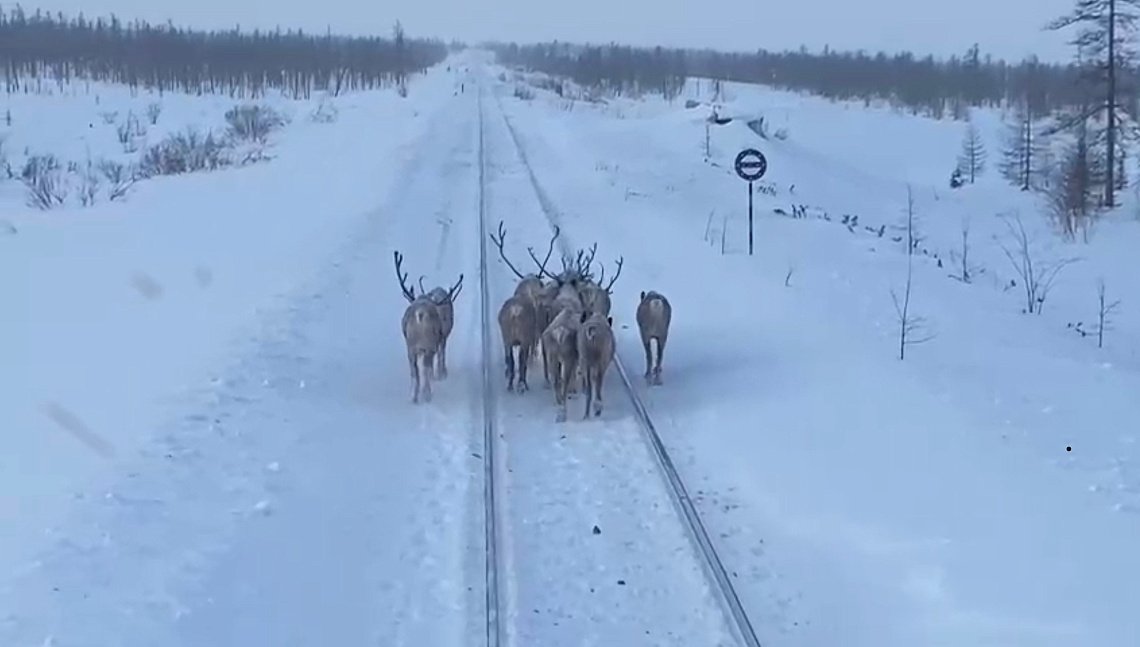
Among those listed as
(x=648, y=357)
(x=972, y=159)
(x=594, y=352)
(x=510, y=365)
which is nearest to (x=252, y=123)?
(x=972, y=159)

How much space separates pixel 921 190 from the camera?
51.1m

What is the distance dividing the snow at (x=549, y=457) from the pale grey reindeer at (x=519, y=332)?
47 cm

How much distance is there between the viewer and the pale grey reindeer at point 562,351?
533 inches

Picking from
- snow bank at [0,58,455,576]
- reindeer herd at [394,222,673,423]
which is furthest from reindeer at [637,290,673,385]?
snow bank at [0,58,455,576]

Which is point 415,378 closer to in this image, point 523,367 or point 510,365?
point 510,365

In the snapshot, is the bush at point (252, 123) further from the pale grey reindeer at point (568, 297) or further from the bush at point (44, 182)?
the pale grey reindeer at point (568, 297)

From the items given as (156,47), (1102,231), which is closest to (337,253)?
(1102,231)

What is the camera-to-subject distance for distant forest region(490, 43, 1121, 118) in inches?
4080

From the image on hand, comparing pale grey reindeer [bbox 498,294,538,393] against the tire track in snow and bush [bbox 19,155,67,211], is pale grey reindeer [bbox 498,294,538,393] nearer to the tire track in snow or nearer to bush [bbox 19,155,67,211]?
the tire track in snow

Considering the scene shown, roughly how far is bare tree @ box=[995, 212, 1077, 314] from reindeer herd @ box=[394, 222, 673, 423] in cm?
844

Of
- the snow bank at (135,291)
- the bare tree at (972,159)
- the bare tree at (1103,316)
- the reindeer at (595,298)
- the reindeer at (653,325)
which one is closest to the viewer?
the snow bank at (135,291)

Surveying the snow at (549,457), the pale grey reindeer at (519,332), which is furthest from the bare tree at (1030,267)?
the pale grey reindeer at (519,332)

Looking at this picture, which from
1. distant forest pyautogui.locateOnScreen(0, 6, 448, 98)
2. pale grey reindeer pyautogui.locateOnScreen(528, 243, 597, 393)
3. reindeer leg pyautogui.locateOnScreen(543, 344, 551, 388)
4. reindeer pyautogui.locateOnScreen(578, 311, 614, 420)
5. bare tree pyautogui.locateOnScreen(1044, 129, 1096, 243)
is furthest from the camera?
distant forest pyautogui.locateOnScreen(0, 6, 448, 98)

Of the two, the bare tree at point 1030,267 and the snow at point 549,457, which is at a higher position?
the bare tree at point 1030,267
